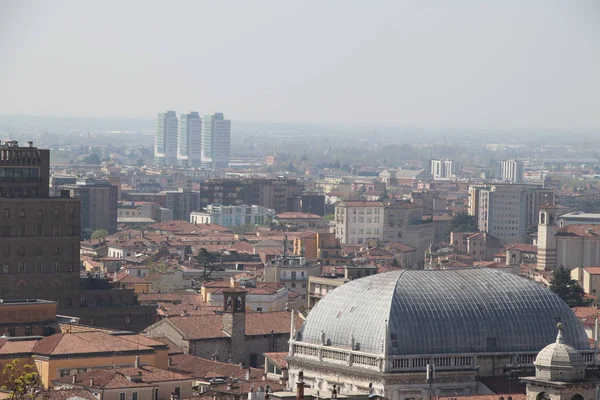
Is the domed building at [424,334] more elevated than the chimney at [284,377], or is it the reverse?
the domed building at [424,334]

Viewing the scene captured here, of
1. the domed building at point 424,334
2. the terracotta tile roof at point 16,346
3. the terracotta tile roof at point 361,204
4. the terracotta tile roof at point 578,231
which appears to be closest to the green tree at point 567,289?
the terracotta tile roof at point 578,231

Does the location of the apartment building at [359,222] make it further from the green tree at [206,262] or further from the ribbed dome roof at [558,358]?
the ribbed dome roof at [558,358]

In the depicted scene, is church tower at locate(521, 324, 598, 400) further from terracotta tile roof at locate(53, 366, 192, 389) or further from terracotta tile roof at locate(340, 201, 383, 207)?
terracotta tile roof at locate(340, 201, 383, 207)

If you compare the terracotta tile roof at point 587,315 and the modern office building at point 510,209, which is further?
the modern office building at point 510,209

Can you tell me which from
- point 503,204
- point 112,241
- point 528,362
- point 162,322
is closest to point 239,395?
point 528,362

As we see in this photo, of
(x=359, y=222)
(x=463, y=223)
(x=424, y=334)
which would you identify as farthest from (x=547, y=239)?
(x=424, y=334)

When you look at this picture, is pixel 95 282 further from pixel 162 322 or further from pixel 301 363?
pixel 301 363
